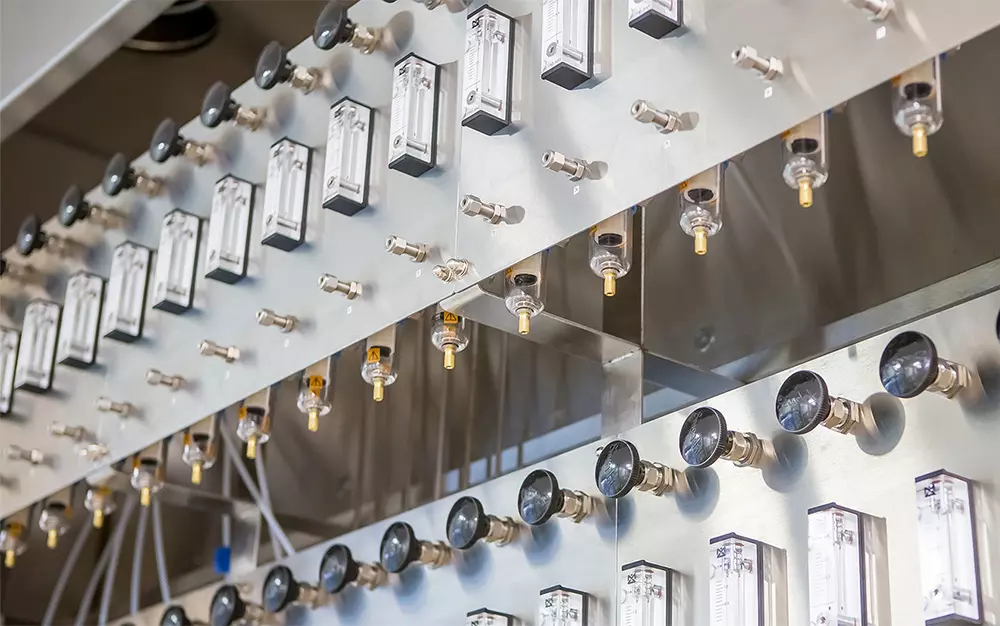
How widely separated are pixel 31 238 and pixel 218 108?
489 mm

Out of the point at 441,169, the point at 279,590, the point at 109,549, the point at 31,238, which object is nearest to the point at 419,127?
the point at 441,169

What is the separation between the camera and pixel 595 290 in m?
1.39

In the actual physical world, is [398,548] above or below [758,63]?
below

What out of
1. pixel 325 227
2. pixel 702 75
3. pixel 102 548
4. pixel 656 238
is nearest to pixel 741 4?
pixel 702 75

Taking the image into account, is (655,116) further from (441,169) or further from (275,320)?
(275,320)

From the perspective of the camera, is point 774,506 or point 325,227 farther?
point 325,227

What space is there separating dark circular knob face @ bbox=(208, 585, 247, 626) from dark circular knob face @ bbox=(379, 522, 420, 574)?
278 mm

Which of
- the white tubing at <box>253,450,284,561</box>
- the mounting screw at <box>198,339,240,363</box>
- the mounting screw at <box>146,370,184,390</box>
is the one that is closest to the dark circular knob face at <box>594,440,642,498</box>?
the mounting screw at <box>198,339,240,363</box>

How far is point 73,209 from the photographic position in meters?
2.00

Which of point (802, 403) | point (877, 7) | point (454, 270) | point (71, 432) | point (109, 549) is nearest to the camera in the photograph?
point (877, 7)

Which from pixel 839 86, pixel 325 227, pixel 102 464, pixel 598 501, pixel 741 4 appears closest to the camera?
pixel 839 86

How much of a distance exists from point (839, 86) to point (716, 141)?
0.12m

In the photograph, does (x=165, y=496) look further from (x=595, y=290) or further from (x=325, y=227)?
(x=595, y=290)

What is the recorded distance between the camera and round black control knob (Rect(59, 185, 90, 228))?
6.54ft
